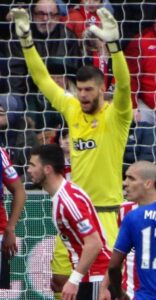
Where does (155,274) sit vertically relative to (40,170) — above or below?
below

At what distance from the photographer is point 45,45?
11.1m

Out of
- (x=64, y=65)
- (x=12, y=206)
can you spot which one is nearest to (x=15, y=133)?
(x=64, y=65)

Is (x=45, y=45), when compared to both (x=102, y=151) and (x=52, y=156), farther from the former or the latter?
(x=52, y=156)

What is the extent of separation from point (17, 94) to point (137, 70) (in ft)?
3.52

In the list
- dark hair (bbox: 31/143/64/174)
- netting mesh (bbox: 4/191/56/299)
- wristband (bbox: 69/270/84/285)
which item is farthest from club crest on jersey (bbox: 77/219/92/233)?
netting mesh (bbox: 4/191/56/299)

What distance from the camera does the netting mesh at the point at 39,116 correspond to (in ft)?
32.9

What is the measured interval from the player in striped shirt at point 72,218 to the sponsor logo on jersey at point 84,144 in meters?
0.79

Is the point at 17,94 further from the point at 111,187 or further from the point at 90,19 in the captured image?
the point at 111,187

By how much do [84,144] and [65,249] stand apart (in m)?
0.76

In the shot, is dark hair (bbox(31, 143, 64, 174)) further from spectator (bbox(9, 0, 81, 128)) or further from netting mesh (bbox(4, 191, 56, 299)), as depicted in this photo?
spectator (bbox(9, 0, 81, 128))

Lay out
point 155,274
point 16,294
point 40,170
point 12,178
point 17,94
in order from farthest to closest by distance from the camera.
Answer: point 17,94, point 16,294, point 12,178, point 40,170, point 155,274

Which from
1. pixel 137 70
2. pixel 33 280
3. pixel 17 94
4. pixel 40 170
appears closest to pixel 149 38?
pixel 137 70

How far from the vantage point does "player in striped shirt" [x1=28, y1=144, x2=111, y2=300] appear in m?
7.69

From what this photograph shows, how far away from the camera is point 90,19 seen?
1126 centimetres
